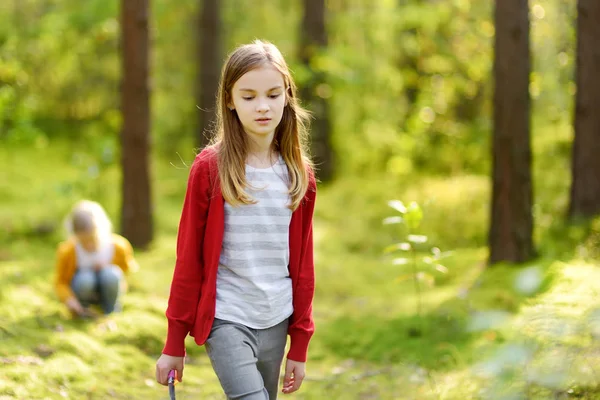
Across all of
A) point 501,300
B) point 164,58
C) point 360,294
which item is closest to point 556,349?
point 501,300

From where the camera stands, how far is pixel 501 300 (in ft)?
21.7

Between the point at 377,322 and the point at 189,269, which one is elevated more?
the point at 189,269

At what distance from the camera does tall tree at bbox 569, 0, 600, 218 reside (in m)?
8.53

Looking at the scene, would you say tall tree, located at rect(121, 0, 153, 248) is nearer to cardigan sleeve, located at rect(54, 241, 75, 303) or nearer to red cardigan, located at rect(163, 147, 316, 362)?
cardigan sleeve, located at rect(54, 241, 75, 303)

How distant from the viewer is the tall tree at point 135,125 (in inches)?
359

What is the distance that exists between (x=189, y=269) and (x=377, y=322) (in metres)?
4.23

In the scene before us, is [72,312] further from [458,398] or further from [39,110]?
[39,110]

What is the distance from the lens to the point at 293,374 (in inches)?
124

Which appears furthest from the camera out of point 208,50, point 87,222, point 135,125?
point 208,50

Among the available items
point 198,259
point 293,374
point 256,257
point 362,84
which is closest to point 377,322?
point 293,374

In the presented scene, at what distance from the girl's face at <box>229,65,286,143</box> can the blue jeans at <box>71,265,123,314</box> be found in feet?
12.2

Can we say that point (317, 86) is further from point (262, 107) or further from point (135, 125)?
point (262, 107)

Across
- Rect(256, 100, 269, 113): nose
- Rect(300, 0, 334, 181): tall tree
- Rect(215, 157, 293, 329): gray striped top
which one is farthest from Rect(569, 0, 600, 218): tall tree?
Rect(256, 100, 269, 113): nose

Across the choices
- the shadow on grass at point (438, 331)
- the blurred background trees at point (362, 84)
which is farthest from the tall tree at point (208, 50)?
the shadow on grass at point (438, 331)
